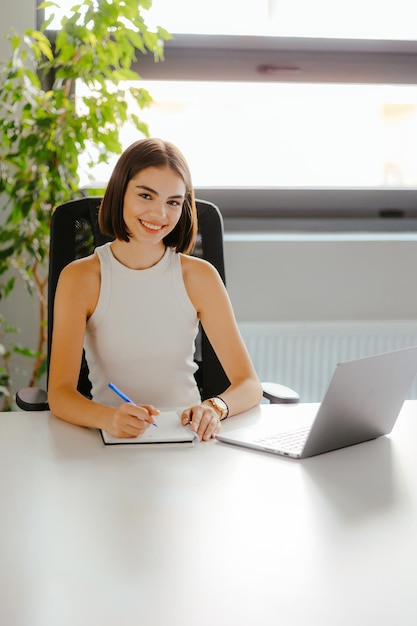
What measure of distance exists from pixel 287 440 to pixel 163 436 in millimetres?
Result: 216

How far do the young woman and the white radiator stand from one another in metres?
0.98

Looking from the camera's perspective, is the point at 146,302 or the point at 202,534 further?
the point at 146,302

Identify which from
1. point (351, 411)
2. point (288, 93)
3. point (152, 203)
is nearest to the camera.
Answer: point (351, 411)

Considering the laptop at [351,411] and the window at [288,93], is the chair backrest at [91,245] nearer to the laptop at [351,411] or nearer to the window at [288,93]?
the laptop at [351,411]

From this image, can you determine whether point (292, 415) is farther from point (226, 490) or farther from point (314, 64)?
point (314, 64)

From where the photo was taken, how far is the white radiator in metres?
2.96

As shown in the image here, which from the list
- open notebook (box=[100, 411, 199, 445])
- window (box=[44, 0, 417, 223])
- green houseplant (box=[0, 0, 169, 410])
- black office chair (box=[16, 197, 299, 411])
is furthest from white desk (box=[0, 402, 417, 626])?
window (box=[44, 0, 417, 223])

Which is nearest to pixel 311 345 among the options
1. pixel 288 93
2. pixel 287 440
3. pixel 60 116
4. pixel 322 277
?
pixel 322 277

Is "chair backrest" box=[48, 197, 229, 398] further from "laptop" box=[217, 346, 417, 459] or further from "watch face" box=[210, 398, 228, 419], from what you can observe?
"laptop" box=[217, 346, 417, 459]

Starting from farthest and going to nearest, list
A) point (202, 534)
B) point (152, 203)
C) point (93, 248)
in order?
point (93, 248) → point (152, 203) → point (202, 534)

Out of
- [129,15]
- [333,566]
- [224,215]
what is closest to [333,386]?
[333,566]

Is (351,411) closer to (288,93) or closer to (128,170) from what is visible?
(128,170)

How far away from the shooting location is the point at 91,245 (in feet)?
6.70

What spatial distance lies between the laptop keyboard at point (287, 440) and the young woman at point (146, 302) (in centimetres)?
20
